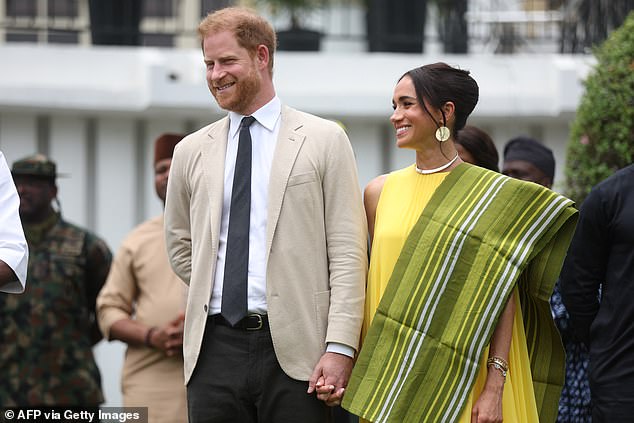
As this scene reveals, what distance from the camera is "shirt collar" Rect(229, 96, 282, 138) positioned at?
175 inches

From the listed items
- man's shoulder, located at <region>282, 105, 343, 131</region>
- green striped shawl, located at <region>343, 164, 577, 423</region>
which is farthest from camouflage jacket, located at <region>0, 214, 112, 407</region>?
green striped shawl, located at <region>343, 164, 577, 423</region>

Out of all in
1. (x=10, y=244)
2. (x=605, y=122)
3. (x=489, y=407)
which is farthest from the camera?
(x=605, y=122)

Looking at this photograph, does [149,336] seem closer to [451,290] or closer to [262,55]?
[262,55]

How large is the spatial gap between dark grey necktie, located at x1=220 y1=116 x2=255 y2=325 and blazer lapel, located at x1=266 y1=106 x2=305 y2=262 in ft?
0.30

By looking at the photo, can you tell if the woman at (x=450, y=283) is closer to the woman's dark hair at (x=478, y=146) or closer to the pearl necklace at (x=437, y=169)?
the pearl necklace at (x=437, y=169)

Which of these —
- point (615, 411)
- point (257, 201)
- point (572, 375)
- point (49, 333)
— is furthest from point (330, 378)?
point (49, 333)

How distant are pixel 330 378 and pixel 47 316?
2.94m

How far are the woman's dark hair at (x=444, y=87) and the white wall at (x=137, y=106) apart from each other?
412cm

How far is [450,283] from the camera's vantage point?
4.21m

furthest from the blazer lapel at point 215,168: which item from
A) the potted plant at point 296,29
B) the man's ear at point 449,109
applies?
the potted plant at point 296,29

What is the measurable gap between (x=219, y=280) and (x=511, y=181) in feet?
3.59

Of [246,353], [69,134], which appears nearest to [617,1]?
[69,134]

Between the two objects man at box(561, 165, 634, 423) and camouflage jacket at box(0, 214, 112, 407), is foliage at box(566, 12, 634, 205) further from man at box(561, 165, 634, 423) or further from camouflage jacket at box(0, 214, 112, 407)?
camouflage jacket at box(0, 214, 112, 407)

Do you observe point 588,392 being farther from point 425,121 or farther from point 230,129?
point 230,129
